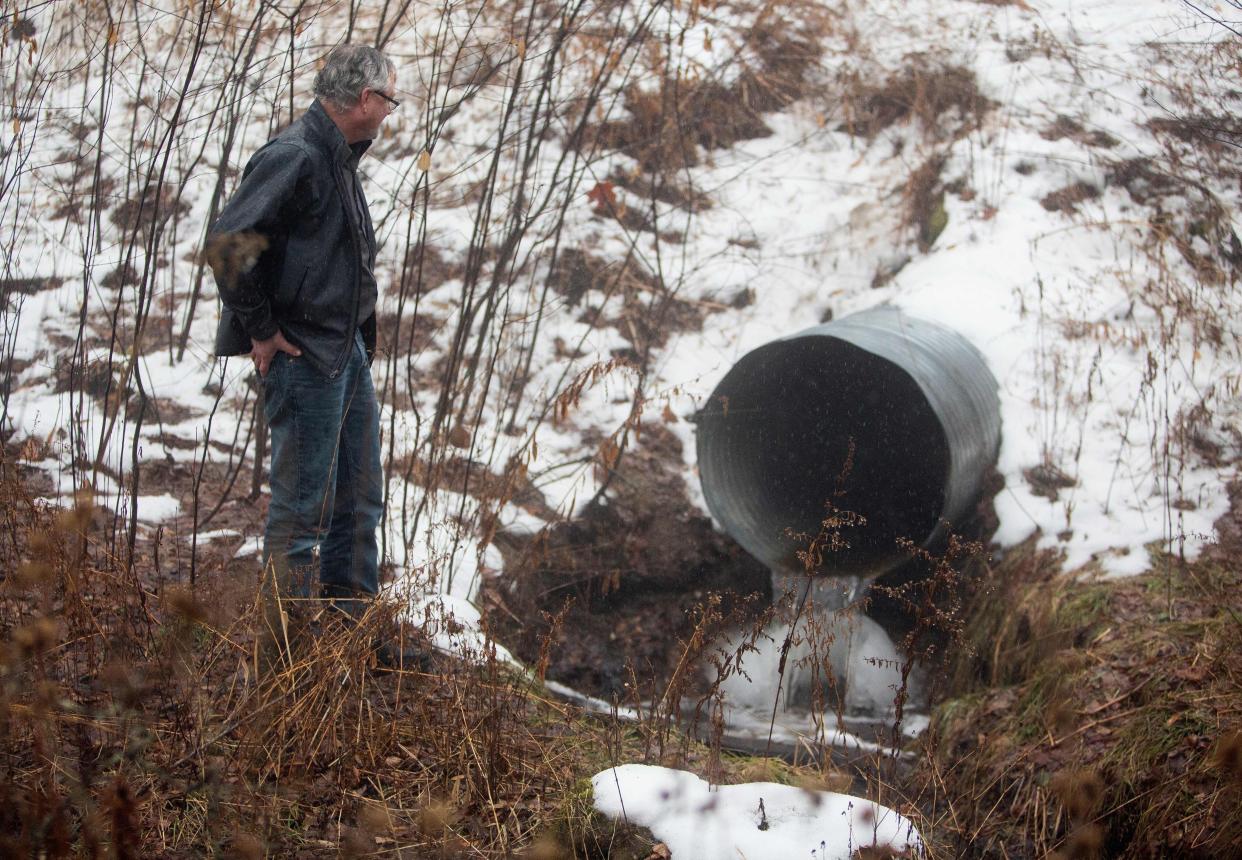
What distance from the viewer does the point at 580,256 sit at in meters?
6.70

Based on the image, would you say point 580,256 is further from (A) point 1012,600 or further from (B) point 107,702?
(B) point 107,702

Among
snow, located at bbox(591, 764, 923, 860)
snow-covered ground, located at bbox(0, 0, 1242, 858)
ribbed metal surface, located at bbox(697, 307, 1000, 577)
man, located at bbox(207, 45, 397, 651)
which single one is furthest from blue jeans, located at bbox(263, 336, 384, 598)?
ribbed metal surface, located at bbox(697, 307, 1000, 577)

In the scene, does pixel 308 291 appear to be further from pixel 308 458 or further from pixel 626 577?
pixel 626 577

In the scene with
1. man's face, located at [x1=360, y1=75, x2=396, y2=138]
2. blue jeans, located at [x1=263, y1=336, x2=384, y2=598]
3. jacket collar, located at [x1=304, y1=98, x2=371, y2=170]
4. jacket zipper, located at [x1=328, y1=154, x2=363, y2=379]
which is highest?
man's face, located at [x1=360, y1=75, x2=396, y2=138]

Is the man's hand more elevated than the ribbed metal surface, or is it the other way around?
the ribbed metal surface

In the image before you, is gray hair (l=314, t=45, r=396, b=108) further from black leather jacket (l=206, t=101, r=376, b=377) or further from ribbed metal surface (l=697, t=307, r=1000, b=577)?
ribbed metal surface (l=697, t=307, r=1000, b=577)

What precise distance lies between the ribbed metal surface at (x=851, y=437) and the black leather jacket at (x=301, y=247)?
2.12 metres

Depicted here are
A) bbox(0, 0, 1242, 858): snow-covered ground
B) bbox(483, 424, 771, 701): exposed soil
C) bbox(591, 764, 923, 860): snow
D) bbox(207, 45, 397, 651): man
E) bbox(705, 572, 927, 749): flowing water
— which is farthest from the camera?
bbox(483, 424, 771, 701): exposed soil

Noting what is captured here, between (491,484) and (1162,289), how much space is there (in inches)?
158

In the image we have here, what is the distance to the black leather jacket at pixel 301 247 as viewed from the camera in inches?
102

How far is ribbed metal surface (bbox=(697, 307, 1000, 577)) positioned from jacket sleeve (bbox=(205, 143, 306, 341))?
2.32 m

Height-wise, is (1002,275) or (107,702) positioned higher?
(1002,275)

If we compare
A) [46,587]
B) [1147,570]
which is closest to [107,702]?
[46,587]

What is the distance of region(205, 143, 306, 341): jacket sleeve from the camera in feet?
8.21
